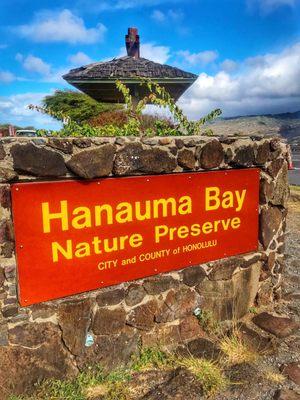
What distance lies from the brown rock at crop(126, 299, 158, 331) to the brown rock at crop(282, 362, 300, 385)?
125cm

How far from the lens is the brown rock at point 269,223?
13.6 feet

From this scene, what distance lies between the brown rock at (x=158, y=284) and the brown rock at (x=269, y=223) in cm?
128

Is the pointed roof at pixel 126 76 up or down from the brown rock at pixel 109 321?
up

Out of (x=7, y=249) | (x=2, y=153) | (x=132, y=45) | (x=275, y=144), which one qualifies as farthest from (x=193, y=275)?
(x=132, y=45)

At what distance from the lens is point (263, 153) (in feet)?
13.1

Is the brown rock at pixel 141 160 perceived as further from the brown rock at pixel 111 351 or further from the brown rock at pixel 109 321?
the brown rock at pixel 111 351

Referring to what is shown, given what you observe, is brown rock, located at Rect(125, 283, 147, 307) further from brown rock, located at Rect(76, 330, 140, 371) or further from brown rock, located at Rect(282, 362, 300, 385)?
brown rock, located at Rect(282, 362, 300, 385)

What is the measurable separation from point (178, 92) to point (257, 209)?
20.5ft

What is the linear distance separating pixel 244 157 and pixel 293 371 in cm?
206

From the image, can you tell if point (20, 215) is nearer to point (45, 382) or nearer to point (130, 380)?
point (45, 382)

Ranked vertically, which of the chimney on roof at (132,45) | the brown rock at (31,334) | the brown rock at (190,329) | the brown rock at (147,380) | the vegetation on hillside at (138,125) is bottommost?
the brown rock at (147,380)

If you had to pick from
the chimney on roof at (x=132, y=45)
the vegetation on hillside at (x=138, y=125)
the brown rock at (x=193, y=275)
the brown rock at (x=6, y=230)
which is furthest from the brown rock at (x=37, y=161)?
the chimney on roof at (x=132, y=45)

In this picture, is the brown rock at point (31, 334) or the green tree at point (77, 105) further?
the green tree at point (77, 105)

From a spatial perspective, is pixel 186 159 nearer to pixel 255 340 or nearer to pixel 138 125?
pixel 138 125
